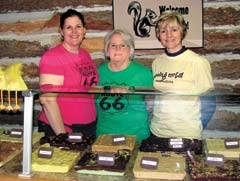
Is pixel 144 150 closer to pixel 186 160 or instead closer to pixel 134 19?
pixel 186 160

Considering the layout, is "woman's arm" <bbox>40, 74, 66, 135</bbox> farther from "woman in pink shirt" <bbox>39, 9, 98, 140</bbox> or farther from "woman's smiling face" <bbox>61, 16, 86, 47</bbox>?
"woman's smiling face" <bbox>61, 16, 86, 47</bbox>

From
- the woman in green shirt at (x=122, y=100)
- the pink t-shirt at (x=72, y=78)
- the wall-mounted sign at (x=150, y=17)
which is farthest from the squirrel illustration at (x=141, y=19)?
the pink t-shirt at (x=72, y=78)

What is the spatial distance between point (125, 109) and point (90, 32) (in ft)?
4.57

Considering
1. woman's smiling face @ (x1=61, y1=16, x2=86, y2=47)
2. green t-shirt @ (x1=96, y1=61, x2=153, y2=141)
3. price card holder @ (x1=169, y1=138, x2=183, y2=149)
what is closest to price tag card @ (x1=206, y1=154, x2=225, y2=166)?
price card holder @ (x1=169, y1=138, x2=183, y2=149)

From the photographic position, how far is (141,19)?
341cm

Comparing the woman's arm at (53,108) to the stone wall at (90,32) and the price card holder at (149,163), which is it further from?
the stone wall at (90,32)

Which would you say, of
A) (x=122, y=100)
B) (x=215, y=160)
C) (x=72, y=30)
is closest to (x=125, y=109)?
(x=122, y=100)

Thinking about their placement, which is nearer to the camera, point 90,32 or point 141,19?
point 141,19

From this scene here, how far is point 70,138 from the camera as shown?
2.12m

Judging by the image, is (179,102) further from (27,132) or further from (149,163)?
(27,132)

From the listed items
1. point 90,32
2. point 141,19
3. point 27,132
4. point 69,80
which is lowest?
point 27,132

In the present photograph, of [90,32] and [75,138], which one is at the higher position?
[90,32]

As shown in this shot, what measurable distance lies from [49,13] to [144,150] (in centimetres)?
216

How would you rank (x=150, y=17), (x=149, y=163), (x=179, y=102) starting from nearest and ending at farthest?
(x=149, y=163)
(x=179, y=102)
(x=150, y=17)
